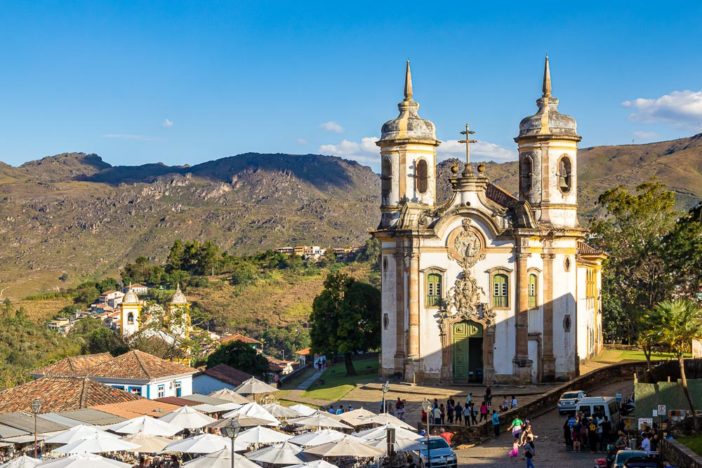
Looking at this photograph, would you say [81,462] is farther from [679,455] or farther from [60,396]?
[60,396]

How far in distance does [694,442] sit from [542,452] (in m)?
7.30

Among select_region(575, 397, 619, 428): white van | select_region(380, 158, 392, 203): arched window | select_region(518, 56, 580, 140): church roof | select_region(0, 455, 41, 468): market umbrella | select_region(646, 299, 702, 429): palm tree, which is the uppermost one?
select_region(518, 56, 580, 140): church roof

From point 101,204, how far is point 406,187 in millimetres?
158329

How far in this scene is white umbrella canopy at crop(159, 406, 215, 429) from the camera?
33.6 metres

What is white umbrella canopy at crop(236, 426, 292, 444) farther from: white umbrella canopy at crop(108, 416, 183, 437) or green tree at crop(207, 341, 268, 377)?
green tree at crop(207, 341, 268, 377)

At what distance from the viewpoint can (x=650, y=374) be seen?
38281 mm

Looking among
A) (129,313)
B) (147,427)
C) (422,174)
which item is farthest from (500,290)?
(129,313)

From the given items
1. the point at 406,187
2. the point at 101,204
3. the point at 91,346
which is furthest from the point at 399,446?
the point at 101,204

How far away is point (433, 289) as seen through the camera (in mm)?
46750

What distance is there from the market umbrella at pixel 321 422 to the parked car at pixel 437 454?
4575 mm

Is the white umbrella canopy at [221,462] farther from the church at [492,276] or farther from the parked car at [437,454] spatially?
the church at [492,276]

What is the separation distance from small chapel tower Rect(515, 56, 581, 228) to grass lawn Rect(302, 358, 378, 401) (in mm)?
11067

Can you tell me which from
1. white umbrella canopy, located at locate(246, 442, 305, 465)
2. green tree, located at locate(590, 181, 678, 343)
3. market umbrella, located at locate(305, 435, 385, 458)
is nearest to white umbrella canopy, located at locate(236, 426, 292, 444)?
white umbrella canopy, located at locate(246, 442, 305, 465)

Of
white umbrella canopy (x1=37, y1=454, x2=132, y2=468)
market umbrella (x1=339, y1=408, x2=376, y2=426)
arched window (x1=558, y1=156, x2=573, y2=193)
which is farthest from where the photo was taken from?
arched window (x1=558, y1=156, x2=573, y2=193)
